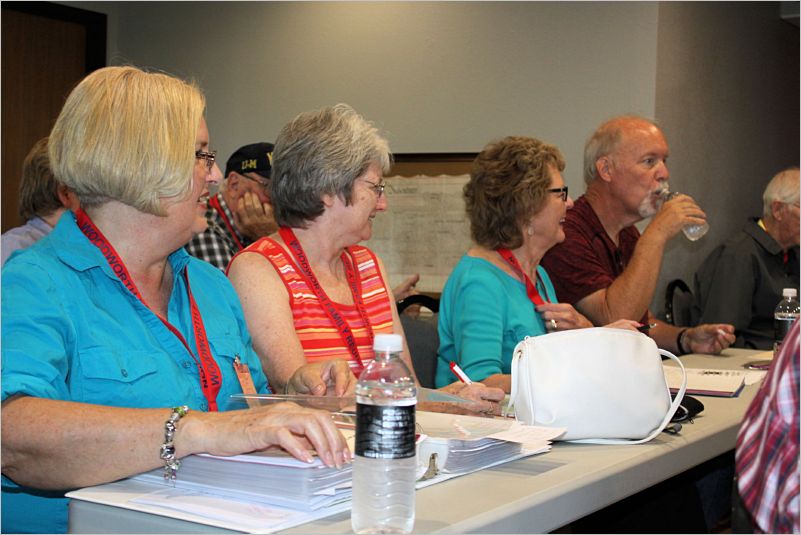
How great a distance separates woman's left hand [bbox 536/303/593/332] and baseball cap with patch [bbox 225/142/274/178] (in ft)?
4.42

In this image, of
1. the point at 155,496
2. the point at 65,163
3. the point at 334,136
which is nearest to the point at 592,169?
the point at 334,136

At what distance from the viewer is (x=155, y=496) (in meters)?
1.32

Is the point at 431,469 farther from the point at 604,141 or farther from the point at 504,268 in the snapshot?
the point at 604,141

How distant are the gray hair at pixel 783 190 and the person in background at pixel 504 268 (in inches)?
76.0

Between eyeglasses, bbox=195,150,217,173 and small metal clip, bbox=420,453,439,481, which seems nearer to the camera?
small metal clip, bbox=420,453,439,481

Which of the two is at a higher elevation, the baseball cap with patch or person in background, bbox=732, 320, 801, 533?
the baseball cap with patch

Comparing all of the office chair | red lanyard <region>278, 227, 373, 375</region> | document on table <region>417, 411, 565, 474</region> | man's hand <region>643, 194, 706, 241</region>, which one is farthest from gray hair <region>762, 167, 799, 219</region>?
document on table <region>417, 411, 565, 474</region>

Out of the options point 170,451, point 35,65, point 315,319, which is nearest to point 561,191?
point 315,319

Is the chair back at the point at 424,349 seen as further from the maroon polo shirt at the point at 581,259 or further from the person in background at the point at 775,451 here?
the person in background at the point at 775,451

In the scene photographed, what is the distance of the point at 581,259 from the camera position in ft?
10.8

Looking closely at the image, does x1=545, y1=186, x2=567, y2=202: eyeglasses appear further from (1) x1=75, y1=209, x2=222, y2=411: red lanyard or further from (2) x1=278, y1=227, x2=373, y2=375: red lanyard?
(1) x1=75, y1=209, x2=222, y2=411: red lanyard

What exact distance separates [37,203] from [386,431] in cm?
274

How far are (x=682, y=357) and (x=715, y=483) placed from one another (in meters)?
0.49

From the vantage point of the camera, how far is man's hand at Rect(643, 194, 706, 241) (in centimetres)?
331
